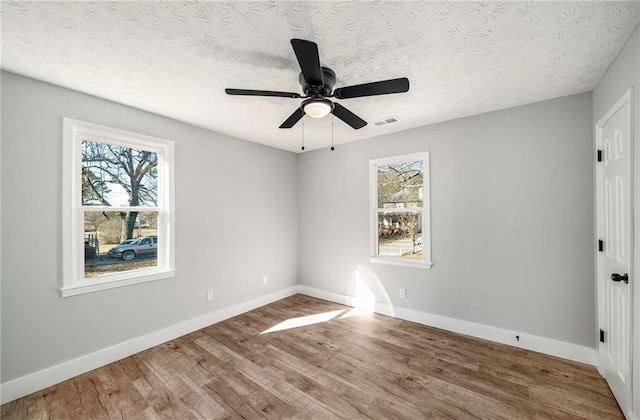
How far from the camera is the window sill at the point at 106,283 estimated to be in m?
2.33

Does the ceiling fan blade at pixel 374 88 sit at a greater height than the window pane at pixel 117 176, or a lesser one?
greater

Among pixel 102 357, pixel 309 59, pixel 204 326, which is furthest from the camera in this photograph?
pixel 204 326

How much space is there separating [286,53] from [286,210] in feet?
9.80

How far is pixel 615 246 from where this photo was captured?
2.00 meters

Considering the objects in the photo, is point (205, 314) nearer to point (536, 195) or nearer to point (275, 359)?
point (275, 359)

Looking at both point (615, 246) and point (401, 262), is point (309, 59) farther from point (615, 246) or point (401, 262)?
point (401, 262)

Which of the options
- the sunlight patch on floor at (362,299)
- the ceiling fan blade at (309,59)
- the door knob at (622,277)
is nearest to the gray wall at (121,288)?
the sunlight patch on floor at (362,299)

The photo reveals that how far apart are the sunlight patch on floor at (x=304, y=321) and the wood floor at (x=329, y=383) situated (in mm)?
190

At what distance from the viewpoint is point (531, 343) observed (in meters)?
2.69

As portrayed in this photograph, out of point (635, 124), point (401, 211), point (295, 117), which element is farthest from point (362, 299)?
point (635, 124)

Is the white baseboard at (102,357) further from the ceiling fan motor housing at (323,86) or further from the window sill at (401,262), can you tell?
the ceiling fan motor housing at (323,86)

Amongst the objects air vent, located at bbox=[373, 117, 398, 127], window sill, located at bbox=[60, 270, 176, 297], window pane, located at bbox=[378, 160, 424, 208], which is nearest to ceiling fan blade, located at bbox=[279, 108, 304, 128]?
air vent, located at bbox=[373, 117, 398, 127]

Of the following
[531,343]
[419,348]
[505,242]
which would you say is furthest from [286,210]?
[531,343]

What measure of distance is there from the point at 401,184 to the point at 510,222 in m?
1.35
